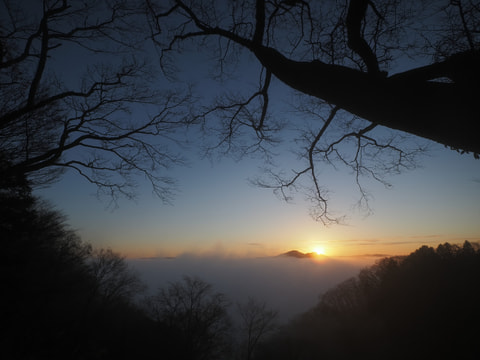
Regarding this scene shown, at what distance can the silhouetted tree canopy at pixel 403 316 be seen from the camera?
2128cm

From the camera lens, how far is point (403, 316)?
2511cm

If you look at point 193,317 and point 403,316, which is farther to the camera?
point 403,316

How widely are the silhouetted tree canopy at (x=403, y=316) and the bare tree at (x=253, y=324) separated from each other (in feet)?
7.89

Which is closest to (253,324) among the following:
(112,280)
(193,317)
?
(193,317)

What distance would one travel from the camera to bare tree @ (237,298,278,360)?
25.5m

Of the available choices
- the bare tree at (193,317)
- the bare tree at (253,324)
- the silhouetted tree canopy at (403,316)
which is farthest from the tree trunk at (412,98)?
the silhouetted tree canopy at (403,316)

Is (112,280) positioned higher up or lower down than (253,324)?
higher up

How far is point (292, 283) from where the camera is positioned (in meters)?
111

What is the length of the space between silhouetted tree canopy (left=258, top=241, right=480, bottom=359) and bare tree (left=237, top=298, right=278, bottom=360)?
7.89 feet

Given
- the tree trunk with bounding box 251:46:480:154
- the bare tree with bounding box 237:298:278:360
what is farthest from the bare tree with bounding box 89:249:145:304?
the tree trunk with bounding box 251:46:480:154

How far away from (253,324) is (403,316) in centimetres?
1932

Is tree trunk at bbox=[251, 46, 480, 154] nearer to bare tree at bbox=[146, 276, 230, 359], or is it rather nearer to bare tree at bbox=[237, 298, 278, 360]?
bare tree at bbox=[146, 276, 230, 359]

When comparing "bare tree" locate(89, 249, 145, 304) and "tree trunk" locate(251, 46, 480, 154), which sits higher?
"tree trunk" locate(251, 46, 480, 154)

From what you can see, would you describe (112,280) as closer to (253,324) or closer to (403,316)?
(253,324)
